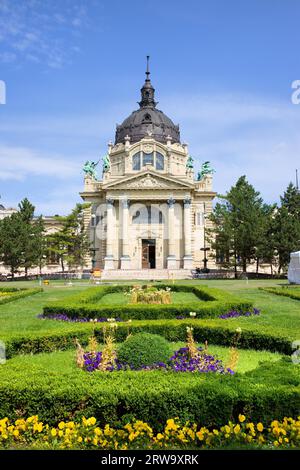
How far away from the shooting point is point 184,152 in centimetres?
6450

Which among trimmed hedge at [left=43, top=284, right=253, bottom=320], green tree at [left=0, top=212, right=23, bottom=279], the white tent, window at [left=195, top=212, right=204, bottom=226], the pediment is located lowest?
trimmed hedge at [left=43, top=284, right=253, bottom=320]

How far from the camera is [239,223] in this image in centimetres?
4578

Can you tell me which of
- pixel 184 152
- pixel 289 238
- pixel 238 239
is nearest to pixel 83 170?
pixel 184 152

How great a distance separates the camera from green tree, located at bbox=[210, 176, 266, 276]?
146 ft

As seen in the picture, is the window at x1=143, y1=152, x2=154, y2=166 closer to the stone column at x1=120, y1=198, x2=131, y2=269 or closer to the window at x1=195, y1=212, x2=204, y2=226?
the stone column at x1=120, y1=198, x2=131, y2=269

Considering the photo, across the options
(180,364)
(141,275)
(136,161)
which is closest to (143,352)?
(180,364)

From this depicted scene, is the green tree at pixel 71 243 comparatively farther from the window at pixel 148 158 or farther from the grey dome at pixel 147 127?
the grey dome at pixel 147 127

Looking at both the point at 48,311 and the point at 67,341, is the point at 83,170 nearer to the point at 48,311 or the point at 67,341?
the point at 48,311

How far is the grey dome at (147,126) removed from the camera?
63772 mm

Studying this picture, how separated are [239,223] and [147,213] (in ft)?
49.2

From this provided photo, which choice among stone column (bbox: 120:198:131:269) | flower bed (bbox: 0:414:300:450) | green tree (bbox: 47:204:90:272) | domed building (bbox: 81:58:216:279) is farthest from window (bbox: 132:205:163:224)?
flower bed (bbox: 0:414:300:450)

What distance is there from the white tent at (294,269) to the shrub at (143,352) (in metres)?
24.8

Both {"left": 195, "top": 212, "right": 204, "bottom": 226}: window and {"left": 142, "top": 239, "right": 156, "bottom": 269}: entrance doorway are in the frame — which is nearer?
{"left": 142, "top": 239, "right": 156, "bottom": 269}: entrance doorway

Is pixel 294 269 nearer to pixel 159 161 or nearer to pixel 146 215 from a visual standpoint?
pixel 146 215
